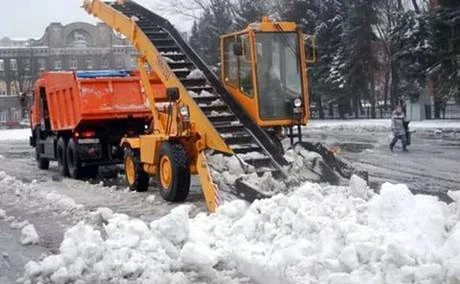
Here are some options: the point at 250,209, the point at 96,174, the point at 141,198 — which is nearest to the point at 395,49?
Result: the point at 96,174

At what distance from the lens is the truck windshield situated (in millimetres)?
12203

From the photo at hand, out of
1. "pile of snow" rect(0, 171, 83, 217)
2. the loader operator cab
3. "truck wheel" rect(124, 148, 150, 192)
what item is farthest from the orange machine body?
the loader operator cab

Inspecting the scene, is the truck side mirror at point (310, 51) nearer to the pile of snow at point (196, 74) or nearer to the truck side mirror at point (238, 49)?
the truck side mirror at point (238, 49)

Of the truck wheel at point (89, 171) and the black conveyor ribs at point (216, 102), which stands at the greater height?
the black conveyor ribs at point (216, 102)

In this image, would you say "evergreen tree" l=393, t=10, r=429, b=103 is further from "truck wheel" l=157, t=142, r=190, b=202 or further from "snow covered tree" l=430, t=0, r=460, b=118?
"truck wheel" l=157, t=142, r=190, b=202

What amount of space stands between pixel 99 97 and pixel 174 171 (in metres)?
5.79

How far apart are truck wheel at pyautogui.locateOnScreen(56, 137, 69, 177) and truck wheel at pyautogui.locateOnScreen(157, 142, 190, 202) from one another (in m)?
6.36

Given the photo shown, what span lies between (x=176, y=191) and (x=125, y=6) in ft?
19.5

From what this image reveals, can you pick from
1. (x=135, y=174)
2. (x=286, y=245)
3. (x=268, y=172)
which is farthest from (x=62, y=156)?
(x=286, y=245)

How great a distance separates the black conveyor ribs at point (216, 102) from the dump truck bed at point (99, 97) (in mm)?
2531

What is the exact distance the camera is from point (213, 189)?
10828 millimetres

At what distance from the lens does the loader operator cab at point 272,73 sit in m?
12.1

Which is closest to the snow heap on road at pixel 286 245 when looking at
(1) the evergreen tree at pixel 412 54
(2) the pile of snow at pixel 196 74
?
(2) the pile of snow at pixel 196 74

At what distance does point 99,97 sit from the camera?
17.4 metres
